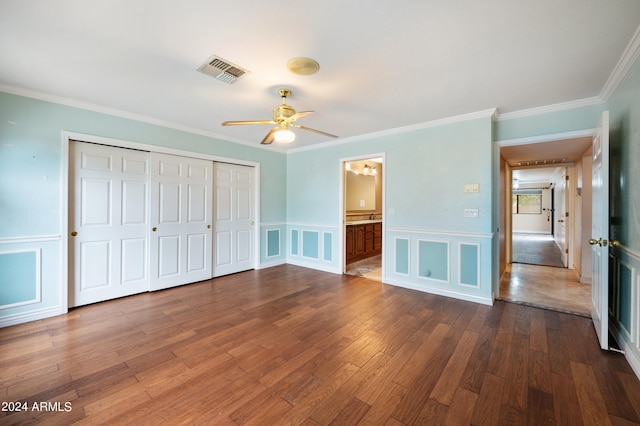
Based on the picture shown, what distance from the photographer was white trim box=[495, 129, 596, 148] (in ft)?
9.97

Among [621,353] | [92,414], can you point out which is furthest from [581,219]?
[92,414]

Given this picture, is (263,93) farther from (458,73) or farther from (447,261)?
(447,261)

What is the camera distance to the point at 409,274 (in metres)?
4.07

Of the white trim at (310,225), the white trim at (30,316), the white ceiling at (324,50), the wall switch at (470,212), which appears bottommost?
the white trim at (30,316)

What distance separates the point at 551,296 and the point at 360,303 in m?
2.72

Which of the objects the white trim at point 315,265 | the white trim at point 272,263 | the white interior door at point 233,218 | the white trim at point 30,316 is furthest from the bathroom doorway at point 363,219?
the white trim at point 30,316

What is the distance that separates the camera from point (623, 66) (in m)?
2.19

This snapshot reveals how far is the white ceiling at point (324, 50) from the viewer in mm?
1675

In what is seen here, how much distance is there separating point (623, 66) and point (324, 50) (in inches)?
100

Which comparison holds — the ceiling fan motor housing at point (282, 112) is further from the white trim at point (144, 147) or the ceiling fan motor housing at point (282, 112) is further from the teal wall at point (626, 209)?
the teal wall at point (626, 209)

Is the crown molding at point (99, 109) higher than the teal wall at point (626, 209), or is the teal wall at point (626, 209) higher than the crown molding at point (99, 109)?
the crown molding at point (99, 109)

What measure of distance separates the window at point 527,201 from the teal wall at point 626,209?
12243 mm

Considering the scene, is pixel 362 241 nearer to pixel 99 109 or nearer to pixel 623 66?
pixel 623 66

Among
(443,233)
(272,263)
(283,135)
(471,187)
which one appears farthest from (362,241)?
(283,135)
